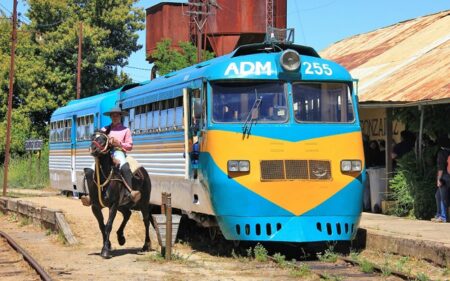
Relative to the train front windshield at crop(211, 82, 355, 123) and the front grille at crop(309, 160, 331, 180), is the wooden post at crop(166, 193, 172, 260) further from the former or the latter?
the front grille at crop(309, 160, 331, 180)

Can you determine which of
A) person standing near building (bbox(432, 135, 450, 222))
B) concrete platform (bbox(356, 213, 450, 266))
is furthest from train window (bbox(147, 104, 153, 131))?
person standing near building (bbox(432, 135, 450, 222))

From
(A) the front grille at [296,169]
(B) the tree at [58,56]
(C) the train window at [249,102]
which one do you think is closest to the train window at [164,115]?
(C) the train window at [249,102]

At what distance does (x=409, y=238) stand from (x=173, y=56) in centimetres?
3453

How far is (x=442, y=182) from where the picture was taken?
51.0 feet

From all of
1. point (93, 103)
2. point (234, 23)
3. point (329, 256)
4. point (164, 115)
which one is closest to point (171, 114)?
point (164, 115)

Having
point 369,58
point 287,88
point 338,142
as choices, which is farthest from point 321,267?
point 369,58

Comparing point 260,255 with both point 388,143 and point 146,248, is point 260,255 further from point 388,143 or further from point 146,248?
point 388,143

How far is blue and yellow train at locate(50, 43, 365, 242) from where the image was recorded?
12234mm

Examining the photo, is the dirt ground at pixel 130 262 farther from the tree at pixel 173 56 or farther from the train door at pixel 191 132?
the tree at pixel 173 56

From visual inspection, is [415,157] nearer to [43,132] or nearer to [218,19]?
[218,19]

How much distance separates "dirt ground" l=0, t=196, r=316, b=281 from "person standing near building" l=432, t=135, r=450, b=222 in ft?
16.1

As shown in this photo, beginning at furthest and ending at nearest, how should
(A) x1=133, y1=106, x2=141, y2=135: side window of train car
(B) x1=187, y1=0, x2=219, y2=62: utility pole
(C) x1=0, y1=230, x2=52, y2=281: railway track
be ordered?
(B) x1=187, y1=0, x2=219, y2=62: utility pole, (A) x1=133, y1=106, x2=141, y2=135: side window of train car, (C) x1=0, y1=230, x2=52, y2=281: railway track

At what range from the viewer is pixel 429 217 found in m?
17.1

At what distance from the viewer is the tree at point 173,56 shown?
148 ft
